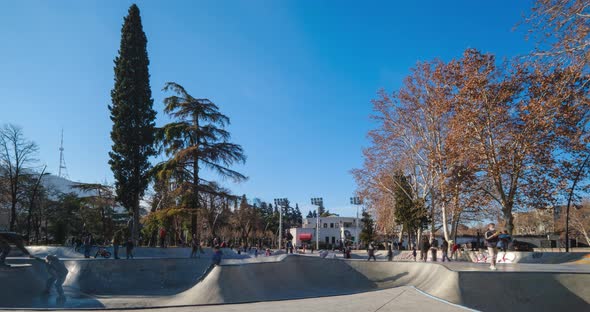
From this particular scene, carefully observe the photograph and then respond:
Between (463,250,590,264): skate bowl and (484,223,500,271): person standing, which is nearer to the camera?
(484,223,500,271): person standing

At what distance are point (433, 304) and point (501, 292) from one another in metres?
3.66

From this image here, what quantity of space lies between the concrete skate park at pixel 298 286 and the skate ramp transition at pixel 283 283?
0.09 ft

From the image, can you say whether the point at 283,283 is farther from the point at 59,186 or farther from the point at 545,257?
the point at 59,186

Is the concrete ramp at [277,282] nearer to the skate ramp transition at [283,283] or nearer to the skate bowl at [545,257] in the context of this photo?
the skate ramp transition at [283,283]

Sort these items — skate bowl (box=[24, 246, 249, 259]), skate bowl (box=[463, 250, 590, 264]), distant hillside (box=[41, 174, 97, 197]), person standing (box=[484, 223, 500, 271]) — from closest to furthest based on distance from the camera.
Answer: person standing (box=[484, 223, 500, 271]), skate bowl (box=[463, 250, 590, 264]), skate bowl (box=[24, 246, 249, 259]), distant hillside (box=[41, 174, 97, 197])

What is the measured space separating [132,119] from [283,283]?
66.0 feet

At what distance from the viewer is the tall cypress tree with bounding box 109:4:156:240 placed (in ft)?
95.5

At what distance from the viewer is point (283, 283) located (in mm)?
14258

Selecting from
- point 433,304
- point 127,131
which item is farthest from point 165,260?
point 127,131

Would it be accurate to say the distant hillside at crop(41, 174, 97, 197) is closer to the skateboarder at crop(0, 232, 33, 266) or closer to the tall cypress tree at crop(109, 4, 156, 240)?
the tall cypress tree at crop(109, 4, 156, 240)

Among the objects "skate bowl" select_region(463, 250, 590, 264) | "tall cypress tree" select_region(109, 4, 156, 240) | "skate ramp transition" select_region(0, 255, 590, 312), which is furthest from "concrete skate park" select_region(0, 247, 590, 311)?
"tall cypress tree" select_region(109, 4, 156, 240)

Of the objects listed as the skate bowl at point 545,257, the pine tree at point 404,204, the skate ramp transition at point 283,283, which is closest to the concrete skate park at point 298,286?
the skate ramp transition at point 283,283

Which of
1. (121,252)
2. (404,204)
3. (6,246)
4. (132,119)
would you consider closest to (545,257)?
(404,204)

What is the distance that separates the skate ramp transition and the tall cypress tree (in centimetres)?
1364
